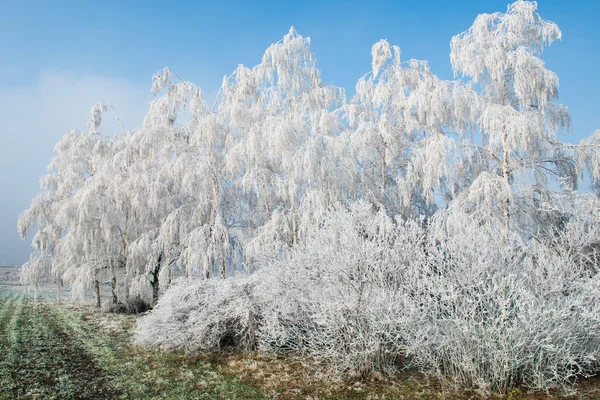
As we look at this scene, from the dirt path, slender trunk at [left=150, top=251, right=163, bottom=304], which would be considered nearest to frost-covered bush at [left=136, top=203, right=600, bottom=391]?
the dirt path

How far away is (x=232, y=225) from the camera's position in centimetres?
1318

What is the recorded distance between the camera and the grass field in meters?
5.51

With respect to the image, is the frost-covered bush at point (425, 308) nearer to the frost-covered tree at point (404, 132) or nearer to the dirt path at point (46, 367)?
the dirt path at point (46, 367)

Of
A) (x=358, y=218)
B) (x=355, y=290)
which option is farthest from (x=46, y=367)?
(x=358, y=218)

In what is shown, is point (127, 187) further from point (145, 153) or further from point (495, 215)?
point (495, 215)

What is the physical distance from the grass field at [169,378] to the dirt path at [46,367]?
12 millimetres

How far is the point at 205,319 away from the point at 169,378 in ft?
4.83

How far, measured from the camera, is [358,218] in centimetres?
679

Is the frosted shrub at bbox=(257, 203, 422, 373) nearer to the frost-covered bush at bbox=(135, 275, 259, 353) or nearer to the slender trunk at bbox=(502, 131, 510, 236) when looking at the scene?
the frost-covered bush at bbox=(135, 275, 259, 353)

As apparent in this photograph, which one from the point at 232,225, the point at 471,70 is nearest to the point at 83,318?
the point at 232,225

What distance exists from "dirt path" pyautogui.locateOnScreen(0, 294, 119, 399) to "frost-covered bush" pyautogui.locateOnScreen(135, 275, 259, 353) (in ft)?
4.21

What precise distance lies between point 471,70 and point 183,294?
9166 mm

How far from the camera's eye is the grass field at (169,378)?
551 cm

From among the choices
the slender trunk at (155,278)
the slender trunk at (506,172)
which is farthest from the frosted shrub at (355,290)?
the slender trunk at (155,278)
